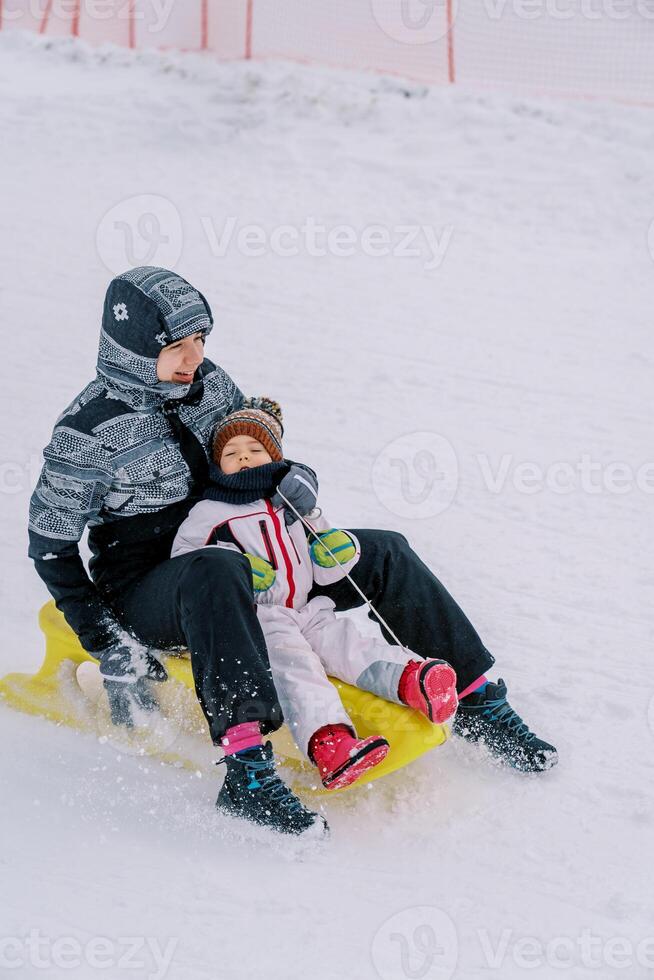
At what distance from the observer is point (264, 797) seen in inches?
101

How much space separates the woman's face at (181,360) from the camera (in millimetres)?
2832

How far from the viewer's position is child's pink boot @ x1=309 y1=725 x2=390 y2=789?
2.49 meters

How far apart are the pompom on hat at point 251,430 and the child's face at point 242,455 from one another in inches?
0.6

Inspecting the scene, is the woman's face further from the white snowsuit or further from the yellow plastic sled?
the yellow plastic sled

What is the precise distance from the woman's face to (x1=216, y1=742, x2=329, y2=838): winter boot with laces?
961 mm

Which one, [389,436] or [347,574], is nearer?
[347,574]

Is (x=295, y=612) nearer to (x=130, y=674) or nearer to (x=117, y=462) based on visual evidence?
(x=130, y=674)

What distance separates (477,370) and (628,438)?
92cm

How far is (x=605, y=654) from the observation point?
Answer: 3.55 metres

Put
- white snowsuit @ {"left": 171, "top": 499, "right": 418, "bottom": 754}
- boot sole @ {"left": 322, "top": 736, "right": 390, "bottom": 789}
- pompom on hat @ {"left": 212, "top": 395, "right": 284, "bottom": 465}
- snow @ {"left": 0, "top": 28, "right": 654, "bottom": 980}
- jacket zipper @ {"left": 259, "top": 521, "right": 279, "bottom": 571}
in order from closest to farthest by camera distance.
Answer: snow @ {"left": 0, "top": 28, "right": 654, "bottom": 980} < boot sole @ {"left": 322, "top": 736, "right": 390, "bottom": 789} < white snowsuit @ {"left": 171, "top": 499, "right": 418, "bottom": 754} < jacket zipper @ {"left": 259, "top": 521, "right": 279, "bottom": 571} < pompom on hat @ {"left": 212, "top": 395, "right": 284, "bottom": 465}

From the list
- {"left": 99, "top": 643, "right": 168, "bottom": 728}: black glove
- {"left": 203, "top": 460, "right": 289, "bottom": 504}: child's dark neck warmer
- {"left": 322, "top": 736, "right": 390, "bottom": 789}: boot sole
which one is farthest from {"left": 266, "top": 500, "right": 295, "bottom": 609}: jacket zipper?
{"left": 322, "top": 736, "right": 390, "bottom": 789}: boot sole

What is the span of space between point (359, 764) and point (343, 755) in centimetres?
4

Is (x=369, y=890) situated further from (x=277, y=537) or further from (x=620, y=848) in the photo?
(x=277, y=537)

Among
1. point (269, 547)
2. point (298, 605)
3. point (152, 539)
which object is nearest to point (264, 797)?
point (298, 605)
